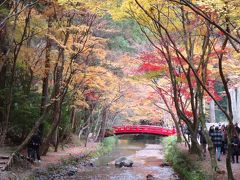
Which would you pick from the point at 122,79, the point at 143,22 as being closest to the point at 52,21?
the point at 143,22

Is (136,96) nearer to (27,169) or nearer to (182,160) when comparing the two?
(182,160)

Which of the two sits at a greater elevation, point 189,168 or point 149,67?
point 149,67


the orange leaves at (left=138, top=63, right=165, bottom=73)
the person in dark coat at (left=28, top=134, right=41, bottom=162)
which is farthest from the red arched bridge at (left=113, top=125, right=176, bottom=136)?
the person in dark coat at (left=28, top=134, right=41, bottom=162)

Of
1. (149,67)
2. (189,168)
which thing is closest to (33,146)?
(189,168)

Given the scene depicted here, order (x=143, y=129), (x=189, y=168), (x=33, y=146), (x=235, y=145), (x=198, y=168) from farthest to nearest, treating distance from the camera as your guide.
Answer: (x=143, y=129)
(x=33, y=146)
(x=189, y=168)
(x=235, y=145)
(x=198, y=168)

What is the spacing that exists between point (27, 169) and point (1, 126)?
17.6ft

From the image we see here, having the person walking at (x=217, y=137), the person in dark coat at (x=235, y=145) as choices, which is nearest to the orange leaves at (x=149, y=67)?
the person walking at (x=217, y=137)

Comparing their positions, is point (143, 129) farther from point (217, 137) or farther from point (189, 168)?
point (217, 137)

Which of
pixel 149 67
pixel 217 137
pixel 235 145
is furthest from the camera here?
pixel 149 67

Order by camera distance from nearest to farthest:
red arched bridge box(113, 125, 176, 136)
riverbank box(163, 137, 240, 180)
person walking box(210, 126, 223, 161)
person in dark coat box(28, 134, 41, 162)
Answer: riverbank box(163, 137, 240, 180) < person walking box(210, 126, 223, 161) < person in dark coat box(28, 134, 41, 162) < red arched bridge box(113, 125, 176, 136)

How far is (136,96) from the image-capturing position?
3334 centimetres

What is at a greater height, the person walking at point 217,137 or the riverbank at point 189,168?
the person walking at point 217,137

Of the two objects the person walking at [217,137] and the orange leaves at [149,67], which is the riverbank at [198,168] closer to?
the person walking at [217,137]

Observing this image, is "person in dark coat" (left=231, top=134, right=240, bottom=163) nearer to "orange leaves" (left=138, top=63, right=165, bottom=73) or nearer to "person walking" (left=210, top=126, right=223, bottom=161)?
"person walking" (left=210, top=126, right=223, bottom=161)
